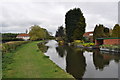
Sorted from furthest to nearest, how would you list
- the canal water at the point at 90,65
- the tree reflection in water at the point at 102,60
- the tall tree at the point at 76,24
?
the tall tree at the point at 76,24 < the tree reflection in water at the point at 102,60 < the canal water at the point at 90,65

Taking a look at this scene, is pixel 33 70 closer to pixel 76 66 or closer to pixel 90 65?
pixel 76 66

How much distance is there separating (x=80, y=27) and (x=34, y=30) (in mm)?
30399

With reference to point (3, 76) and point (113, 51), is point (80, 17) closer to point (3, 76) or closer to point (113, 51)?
point (113, 51)

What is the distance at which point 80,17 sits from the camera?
47.1 m

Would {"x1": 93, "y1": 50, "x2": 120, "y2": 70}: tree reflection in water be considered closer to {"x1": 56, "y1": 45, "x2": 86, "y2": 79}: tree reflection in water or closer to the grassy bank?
{"x1": 56, "y1": 45, "x2": 86, "y2": 79}: tree reflection in water

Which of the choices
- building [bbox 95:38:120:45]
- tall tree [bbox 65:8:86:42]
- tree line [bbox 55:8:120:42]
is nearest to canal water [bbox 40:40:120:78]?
building [bbox 95:38:120:45]

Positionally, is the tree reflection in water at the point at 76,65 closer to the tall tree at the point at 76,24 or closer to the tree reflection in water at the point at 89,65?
the tree reflection in water at the point at 89,65

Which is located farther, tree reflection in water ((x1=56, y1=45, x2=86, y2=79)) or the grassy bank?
tree reflection in water ((x1=56, y1=45, x2=86, y2=79))

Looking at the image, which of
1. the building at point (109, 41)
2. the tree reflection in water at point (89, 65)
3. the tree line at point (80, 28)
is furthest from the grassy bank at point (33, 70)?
the tree line at point (80, 28)

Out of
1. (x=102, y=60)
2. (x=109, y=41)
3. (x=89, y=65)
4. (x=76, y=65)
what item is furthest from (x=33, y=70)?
(x=109, y=41)

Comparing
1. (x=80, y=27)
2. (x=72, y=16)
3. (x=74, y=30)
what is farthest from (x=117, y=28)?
(x=72, y=16)

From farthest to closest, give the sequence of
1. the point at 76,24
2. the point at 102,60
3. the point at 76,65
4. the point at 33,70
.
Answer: the point at 76,24, the point at 102,60, the point at 76,65, the point at 33,70

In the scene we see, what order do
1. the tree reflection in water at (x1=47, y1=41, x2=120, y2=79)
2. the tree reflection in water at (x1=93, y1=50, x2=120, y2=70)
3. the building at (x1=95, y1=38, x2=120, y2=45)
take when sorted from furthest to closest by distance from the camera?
1. the building at (x1=95, y1=38, x2=120, y2=45)
2. the tree reflection in water at (x1=93, y1=50, x2=120, y2=70)
3. the tree reflection in water at (x1=47, y1=41, x2=120, y2=79)

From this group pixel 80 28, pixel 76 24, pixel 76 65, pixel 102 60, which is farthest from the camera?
pixel 76 24
